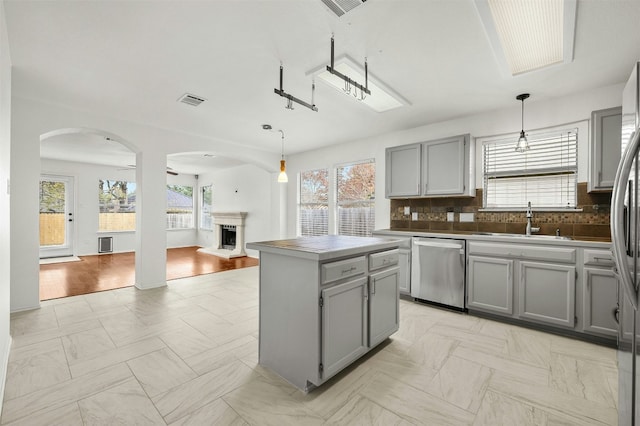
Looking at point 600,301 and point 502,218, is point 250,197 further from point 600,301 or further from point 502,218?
point 600,301

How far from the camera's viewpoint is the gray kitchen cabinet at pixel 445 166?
12.5 feet

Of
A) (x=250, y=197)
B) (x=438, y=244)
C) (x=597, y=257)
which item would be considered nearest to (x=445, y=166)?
(x=438, y=244)

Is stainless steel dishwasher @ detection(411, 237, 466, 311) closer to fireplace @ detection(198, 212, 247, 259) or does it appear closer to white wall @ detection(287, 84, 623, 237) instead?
white wall @ detection(287, 84, 623, 237)

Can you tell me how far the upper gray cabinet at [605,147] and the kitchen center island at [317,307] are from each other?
2.35 meters

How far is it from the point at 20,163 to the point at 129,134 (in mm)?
1274

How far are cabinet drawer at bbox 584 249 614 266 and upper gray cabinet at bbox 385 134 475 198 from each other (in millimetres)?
1366

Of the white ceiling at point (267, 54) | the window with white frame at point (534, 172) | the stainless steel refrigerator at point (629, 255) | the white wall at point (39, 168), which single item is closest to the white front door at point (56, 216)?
the white wall at point (39, 168)

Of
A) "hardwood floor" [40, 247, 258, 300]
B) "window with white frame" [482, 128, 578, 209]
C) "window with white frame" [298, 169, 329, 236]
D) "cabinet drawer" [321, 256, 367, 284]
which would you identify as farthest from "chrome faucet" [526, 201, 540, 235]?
"hardwood floor" [40, 247, 258, 300]

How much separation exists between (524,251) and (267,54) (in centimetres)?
322

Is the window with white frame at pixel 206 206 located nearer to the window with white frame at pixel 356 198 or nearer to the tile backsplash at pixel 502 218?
the window with white frame at pixel 356 198

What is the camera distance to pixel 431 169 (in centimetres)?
406

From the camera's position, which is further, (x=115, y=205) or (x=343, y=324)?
(x=115, y=205)

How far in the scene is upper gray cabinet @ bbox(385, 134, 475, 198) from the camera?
381cm

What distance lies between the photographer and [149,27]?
2184 millimetres
